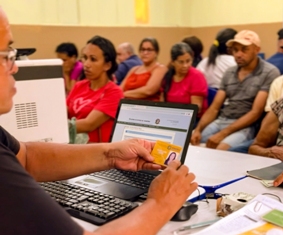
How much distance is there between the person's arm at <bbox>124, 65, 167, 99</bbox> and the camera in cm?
366

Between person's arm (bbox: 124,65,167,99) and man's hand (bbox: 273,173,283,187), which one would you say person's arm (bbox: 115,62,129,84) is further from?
man's hand (bbox: 273,173,283,187)

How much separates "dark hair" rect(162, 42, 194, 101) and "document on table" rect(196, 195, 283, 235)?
7.73 ft

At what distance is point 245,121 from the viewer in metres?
2.93

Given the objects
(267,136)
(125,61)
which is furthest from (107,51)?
(125,61)

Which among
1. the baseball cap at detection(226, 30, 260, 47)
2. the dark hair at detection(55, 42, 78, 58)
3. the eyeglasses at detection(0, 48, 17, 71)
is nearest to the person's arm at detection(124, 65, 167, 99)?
the baseball cap at detection(226, 30, 260, 47)

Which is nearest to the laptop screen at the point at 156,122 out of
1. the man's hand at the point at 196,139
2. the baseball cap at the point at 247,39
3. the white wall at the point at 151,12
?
the man's hand at the point at 196,139

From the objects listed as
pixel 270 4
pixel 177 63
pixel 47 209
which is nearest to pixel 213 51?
pixel 177 63

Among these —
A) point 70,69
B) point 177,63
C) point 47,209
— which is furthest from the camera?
point 70,69

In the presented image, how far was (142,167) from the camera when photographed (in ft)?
4.36

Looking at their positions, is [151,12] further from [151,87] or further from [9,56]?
[9,56]

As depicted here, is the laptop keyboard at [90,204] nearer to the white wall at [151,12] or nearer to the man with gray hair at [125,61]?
the man with gray hair at [125,61]

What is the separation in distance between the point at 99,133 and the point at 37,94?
83 centimetres

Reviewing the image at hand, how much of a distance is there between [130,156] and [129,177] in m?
0.14

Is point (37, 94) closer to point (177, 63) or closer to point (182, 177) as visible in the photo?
point (182, 177)
